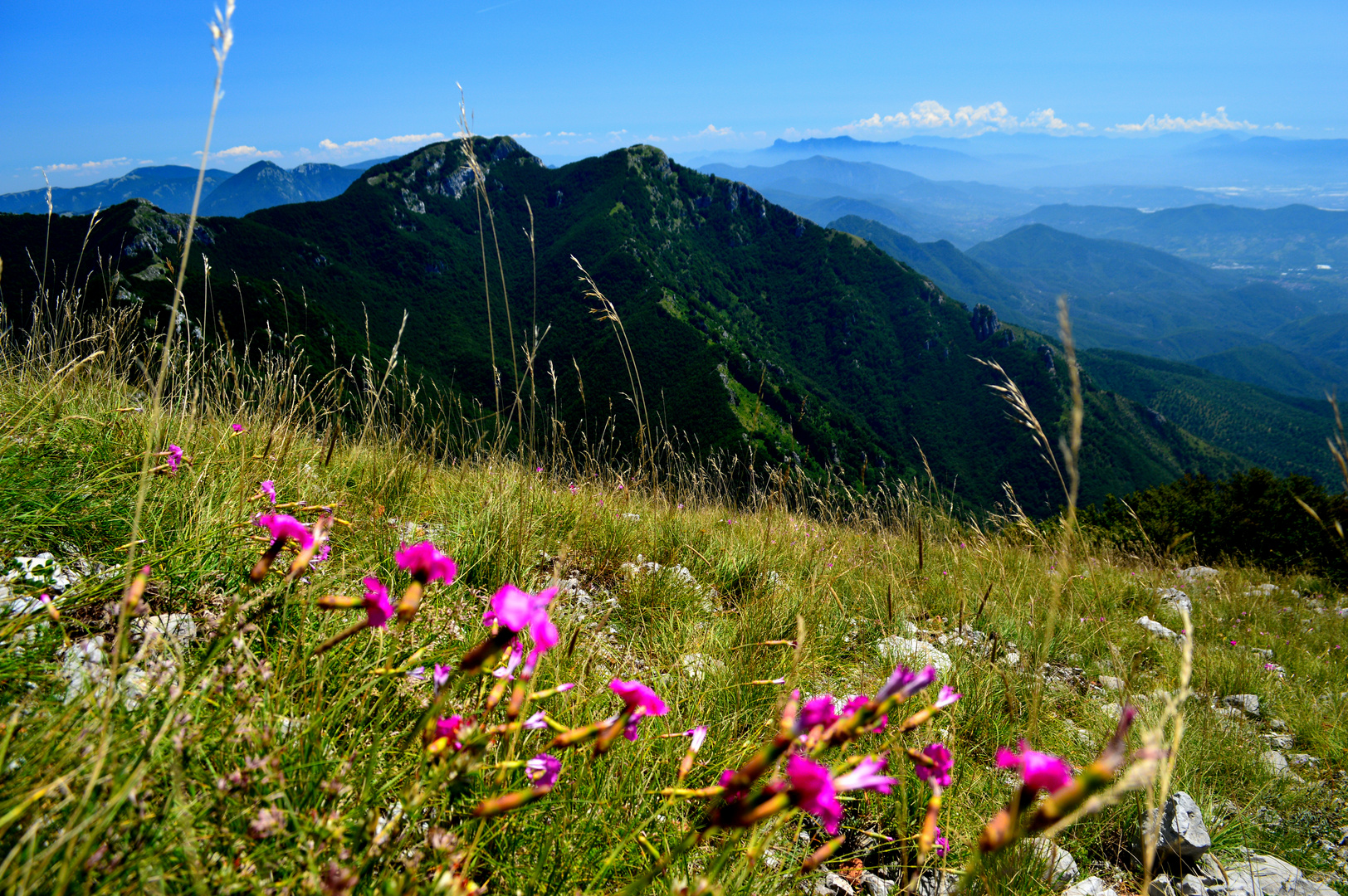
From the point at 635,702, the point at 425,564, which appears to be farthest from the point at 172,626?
the point at 635,702

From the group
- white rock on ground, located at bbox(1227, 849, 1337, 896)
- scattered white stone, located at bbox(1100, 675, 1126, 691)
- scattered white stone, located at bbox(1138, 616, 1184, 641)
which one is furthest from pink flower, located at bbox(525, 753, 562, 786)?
→ scattered white stone, located at bbox(1138, 616, 1184, 641)

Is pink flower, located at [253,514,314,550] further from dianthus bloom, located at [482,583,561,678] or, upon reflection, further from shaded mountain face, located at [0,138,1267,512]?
shaded mountain face, located at [0,138,1267,512]

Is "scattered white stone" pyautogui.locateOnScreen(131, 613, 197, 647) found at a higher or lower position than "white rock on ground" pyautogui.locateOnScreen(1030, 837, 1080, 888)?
higher

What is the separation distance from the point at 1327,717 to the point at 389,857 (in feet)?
16.4

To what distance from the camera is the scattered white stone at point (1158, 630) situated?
411cm

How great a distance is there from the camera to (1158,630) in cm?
420

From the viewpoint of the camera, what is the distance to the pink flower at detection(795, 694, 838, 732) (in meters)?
0.74

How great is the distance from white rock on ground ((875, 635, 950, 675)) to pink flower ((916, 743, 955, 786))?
5.06ft

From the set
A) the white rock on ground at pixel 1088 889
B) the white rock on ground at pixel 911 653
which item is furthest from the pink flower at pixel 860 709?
the white rock on ground at pixel 911 653

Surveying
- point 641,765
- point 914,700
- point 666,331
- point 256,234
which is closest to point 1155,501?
point 914,700

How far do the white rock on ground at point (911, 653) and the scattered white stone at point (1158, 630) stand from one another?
2475 millimetres

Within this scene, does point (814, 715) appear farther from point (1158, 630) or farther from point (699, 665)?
point (1158, 630)

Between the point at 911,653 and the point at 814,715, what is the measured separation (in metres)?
2.05

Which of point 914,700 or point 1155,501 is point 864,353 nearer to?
point 1155,501
